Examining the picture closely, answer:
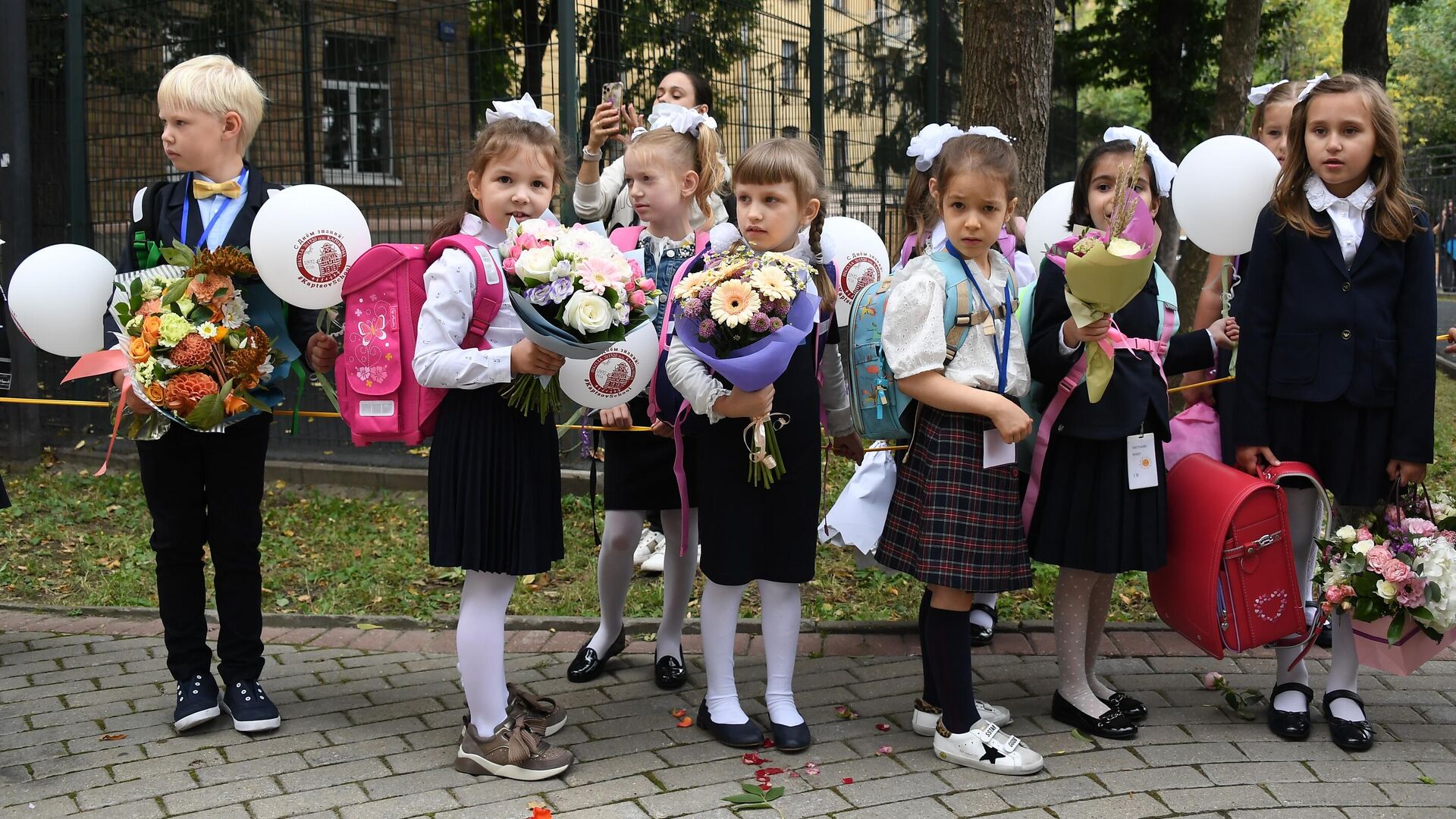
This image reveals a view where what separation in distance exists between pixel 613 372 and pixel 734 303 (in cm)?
44

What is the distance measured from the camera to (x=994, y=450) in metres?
3.66

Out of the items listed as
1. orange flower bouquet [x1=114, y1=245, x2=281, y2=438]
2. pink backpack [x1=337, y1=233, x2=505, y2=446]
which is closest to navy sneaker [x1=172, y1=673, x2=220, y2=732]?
orange flower bouquet [x1=114, y1=245, x2=281, y2=438]

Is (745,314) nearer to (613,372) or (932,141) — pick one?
(613,372)

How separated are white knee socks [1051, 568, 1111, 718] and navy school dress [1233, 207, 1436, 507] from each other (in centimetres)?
66

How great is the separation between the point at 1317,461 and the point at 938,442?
3.98 feet

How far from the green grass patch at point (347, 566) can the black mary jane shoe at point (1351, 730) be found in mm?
1190

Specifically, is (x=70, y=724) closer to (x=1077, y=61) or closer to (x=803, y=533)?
(x=803, y=533)

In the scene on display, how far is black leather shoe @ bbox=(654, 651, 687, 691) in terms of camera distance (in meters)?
4.36

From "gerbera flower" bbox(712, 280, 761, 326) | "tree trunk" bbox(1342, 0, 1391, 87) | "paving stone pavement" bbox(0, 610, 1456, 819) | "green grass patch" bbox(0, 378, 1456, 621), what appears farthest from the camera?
"tree trunk" bbox(1342, 0, 1391, 87)

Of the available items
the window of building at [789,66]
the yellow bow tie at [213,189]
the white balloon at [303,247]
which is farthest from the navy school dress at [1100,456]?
the window of building at [789,66]

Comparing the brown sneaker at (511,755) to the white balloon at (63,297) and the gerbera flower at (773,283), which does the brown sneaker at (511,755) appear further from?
the white balloon at (63,297)

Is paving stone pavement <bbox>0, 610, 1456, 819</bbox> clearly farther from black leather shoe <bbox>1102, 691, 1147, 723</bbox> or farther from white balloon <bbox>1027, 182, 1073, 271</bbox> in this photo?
white balloon <bbox>1027, 182, 1073, 271</bbox>

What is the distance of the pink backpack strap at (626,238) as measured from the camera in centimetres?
405

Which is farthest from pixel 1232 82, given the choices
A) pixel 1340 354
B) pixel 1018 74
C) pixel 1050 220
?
pixel 1340 354
